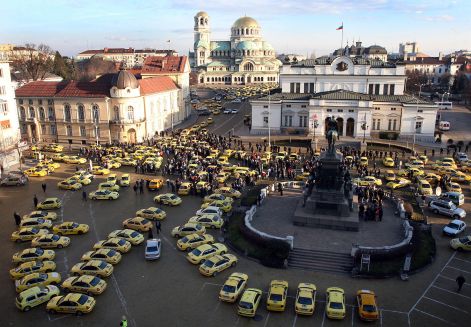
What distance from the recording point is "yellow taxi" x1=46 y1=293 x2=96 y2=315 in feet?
73.4

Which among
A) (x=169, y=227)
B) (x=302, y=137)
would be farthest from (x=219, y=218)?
(x=302, y=137)

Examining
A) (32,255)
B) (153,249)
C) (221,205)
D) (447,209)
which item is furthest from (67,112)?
(447,209)

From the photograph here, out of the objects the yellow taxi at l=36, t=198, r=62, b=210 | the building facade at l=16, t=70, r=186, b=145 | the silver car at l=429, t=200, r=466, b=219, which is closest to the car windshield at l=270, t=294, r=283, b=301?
the silver car at l=429, t=200, r=466, b=219

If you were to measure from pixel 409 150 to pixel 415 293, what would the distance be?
39.2 m

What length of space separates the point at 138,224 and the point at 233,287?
39.9 feet

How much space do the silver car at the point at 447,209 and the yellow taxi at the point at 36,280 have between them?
30.5 metres

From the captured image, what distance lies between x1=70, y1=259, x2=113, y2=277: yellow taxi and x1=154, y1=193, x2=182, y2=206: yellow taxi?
41.7 ft

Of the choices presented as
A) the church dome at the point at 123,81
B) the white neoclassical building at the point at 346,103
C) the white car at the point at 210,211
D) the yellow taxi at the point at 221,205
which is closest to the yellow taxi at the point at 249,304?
the white car at the point at 210,211

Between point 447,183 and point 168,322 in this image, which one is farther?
point 447,183

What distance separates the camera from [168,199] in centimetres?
3884

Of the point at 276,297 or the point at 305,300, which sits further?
the point at 276,297

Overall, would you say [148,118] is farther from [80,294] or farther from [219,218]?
[80,294]

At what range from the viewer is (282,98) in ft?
230

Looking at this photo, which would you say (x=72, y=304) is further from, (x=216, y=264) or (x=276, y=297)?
(x=276, y=297)
